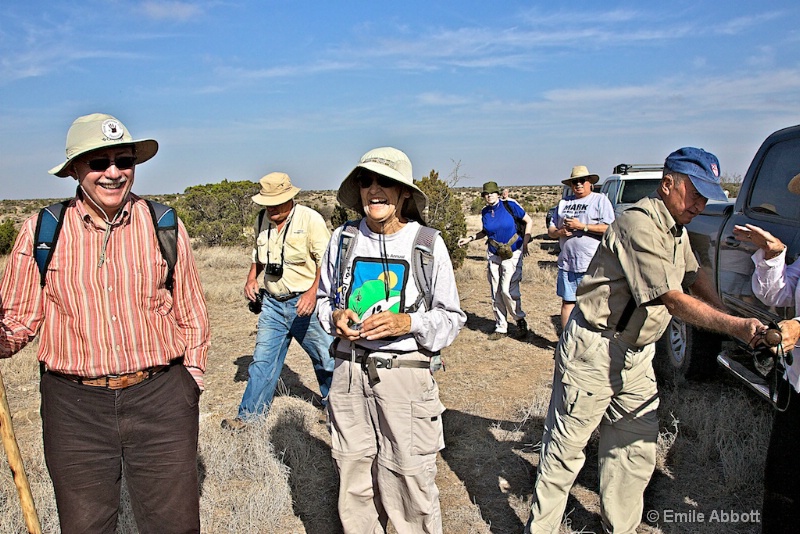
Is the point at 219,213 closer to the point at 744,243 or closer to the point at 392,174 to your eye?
the point at 744,243

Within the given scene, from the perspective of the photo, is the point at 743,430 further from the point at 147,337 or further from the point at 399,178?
the point at 147,337

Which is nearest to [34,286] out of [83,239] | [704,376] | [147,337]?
[83,239]

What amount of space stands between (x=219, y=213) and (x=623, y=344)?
18.9 metres

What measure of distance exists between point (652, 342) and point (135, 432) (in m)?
2.33

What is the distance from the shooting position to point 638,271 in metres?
2.67

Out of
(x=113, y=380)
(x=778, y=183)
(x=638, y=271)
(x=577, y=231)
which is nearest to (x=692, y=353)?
(x=577, y=231)

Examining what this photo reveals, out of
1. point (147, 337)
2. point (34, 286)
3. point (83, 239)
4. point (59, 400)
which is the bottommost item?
point (59, 400)

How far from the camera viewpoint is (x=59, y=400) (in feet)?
7.79

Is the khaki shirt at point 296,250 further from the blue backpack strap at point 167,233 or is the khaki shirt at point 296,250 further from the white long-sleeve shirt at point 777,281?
the white long-sleeve shirt at point 777,281

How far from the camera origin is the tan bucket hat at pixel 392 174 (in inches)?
104

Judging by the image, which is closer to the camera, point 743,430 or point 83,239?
point 83,239

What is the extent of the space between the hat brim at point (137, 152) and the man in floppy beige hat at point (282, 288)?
193 centimetres

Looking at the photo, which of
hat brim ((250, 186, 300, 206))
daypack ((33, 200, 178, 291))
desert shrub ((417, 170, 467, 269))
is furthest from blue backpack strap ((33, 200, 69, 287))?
desert shrub ((417, 170, 467, 269))

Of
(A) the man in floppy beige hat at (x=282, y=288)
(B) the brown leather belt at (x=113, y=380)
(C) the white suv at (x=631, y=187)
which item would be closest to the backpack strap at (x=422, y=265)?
(B) the brown leather belt at (x=113, y=380)
